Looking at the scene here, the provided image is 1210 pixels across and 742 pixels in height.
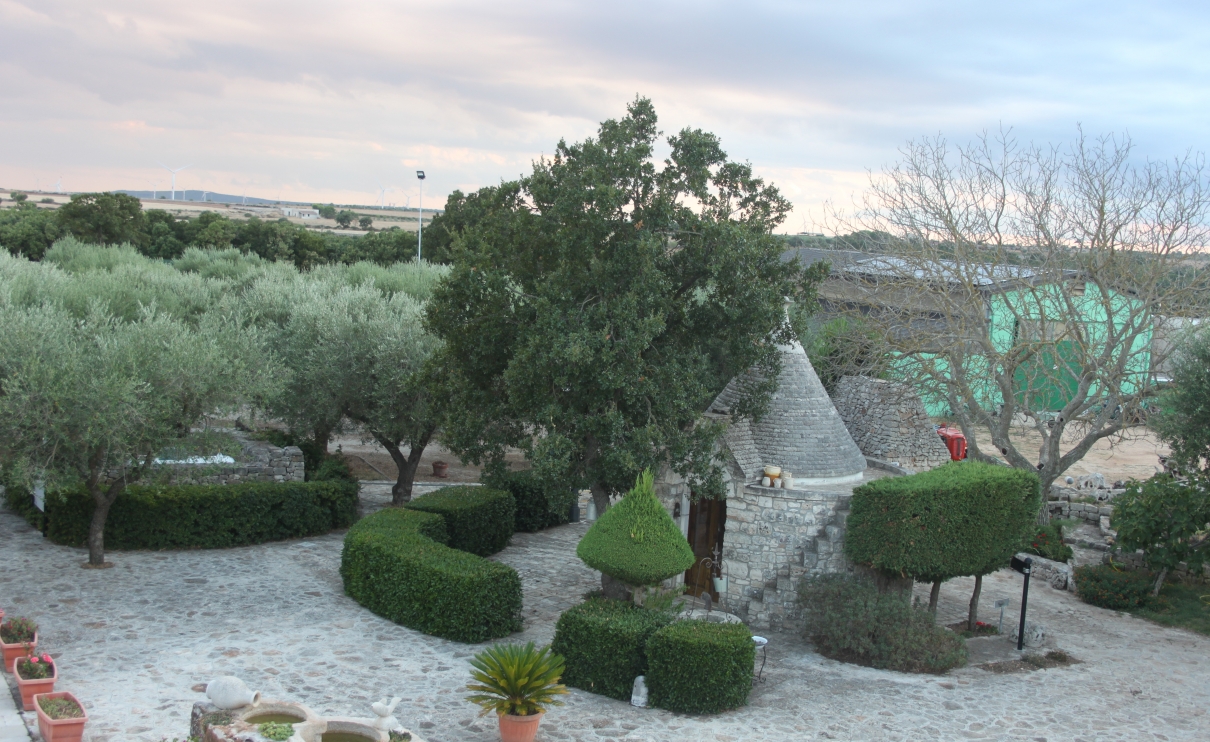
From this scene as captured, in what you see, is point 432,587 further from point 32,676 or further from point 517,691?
point 32,676

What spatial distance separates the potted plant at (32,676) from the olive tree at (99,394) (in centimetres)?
519

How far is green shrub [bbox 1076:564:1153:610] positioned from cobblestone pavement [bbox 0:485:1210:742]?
98 centimetres

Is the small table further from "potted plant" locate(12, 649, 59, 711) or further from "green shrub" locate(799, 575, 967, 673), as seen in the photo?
"potted plant" locate(12, 649, 59, 711)

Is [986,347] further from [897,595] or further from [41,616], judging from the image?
[41,616]

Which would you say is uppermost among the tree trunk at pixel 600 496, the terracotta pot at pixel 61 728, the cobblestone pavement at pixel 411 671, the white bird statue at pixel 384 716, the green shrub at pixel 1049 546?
the tree trunk at pixel 600 496

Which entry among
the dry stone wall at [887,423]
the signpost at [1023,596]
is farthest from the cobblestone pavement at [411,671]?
the dry stone wall at [887,423]

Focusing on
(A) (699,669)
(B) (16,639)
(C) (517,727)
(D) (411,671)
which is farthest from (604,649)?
(B) (16,639)

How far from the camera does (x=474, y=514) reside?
67.8 feet

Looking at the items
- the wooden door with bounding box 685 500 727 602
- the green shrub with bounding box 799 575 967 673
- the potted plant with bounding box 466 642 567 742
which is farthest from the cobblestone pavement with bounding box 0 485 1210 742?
the wooden door with bounding box 685 500 727 602

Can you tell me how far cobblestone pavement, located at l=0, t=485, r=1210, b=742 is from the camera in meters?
12.0

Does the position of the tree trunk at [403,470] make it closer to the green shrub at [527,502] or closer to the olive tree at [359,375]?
the olive tree at [359,375]

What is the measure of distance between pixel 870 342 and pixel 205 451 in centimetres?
1705

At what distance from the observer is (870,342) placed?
25.2 metres

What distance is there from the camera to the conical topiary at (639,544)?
13906mm
